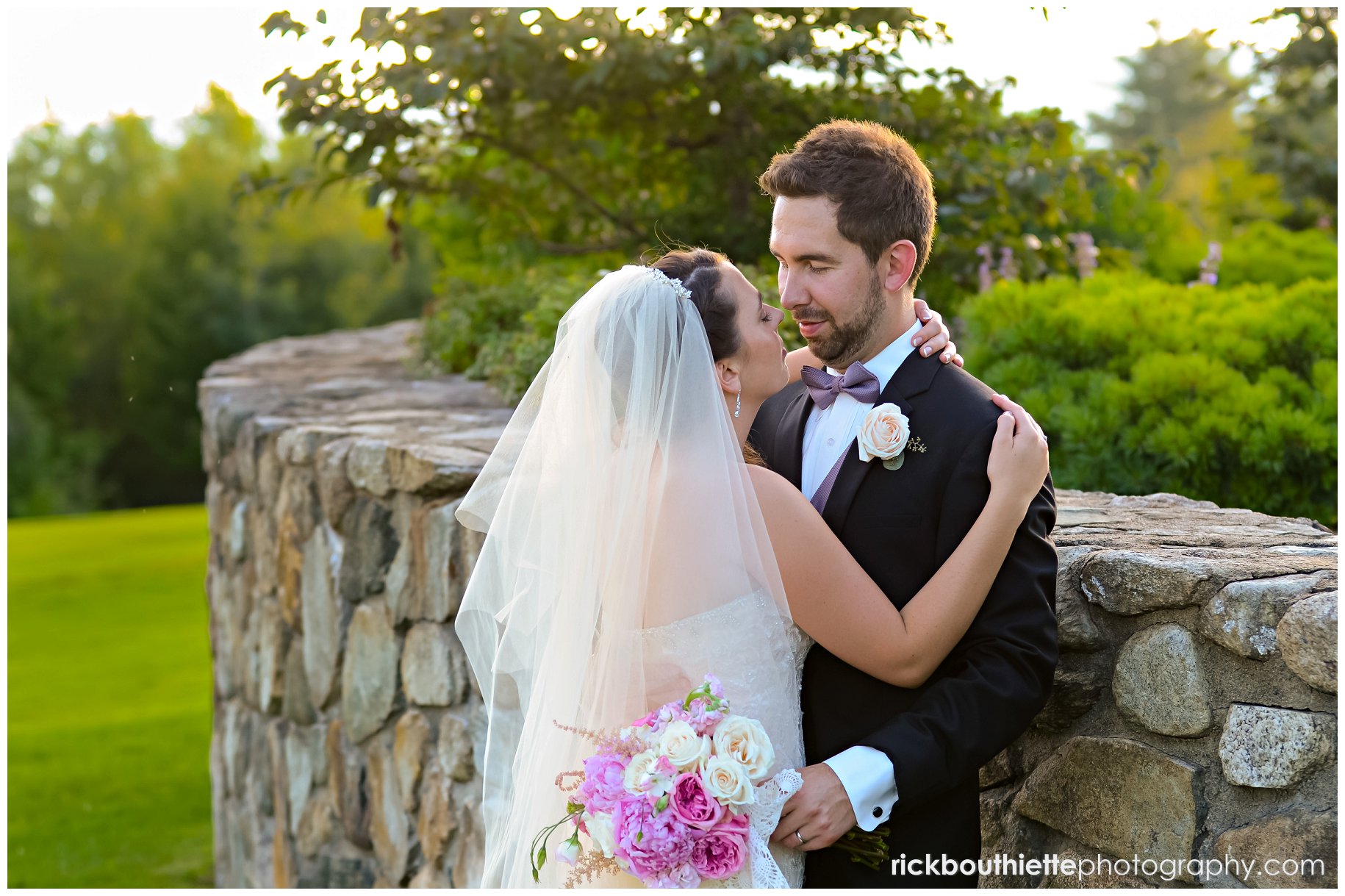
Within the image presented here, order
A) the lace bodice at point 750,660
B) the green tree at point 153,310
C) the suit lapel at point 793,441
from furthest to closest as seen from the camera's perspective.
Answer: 1. the green tree at point 153,310
2. the suit lapel at point 793,441
3. the lace bodice at point 750,660

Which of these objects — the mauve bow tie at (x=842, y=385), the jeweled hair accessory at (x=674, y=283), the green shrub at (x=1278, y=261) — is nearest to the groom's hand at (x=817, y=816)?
the mauve bow tie at (x=842, y=385)

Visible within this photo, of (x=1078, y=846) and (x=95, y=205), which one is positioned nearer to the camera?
(x=1078, y=846)

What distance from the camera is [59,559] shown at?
15.6 metres

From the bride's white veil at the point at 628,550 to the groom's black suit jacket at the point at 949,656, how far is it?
149mm

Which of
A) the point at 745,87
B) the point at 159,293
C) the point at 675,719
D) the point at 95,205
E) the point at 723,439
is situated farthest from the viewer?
the point at 95,205

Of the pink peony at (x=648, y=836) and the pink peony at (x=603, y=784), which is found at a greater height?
the pink peony at (x=603, y=784)

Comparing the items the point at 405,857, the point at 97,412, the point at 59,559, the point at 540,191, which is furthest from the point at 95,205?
the point at 405,857

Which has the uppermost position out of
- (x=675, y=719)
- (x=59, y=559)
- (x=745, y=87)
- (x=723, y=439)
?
(x=745, y=87)

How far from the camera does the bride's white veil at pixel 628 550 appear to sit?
2.29 meters

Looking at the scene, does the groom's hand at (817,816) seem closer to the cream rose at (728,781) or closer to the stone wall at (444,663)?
the cream rose at (728,781)

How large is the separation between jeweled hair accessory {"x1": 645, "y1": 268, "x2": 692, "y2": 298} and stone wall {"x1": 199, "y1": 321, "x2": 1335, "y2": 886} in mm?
959

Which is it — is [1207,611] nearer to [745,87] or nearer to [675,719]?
[675,719]

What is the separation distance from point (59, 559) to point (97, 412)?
14491 millimetres

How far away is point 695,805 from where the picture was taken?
2080 mm
